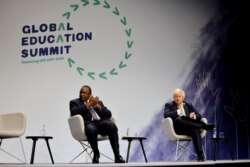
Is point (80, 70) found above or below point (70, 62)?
below

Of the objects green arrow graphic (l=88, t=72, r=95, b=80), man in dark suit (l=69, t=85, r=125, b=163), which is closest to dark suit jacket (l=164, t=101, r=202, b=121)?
man in dark suit (l=69, t=85, r=125, b=163)

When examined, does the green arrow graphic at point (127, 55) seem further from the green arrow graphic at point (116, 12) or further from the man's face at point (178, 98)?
the man's face at point (178, 98)

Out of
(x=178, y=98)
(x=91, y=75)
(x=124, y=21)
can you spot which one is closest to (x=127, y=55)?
(x=124, y=21)

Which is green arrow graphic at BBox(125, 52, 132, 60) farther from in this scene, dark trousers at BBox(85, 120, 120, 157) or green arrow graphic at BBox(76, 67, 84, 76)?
dark trousers at BBox(85, 120, 120, 157)

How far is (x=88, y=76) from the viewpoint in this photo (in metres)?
7.06

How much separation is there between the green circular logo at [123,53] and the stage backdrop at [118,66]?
0.02 m

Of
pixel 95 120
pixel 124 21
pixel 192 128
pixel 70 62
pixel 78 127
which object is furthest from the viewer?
pixel 124 21

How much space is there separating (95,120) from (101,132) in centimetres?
19

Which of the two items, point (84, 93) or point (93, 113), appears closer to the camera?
point (84, 93)

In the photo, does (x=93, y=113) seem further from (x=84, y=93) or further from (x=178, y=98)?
(x=178, y=98)

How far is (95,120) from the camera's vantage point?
18.6ft

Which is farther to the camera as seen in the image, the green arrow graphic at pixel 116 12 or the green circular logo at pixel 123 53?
the green arrow graphic at pixel 116 12

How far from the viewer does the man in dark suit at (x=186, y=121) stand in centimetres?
579


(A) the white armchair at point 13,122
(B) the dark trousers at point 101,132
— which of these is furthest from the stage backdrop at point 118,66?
(B) the dark trousers at point 101,132
